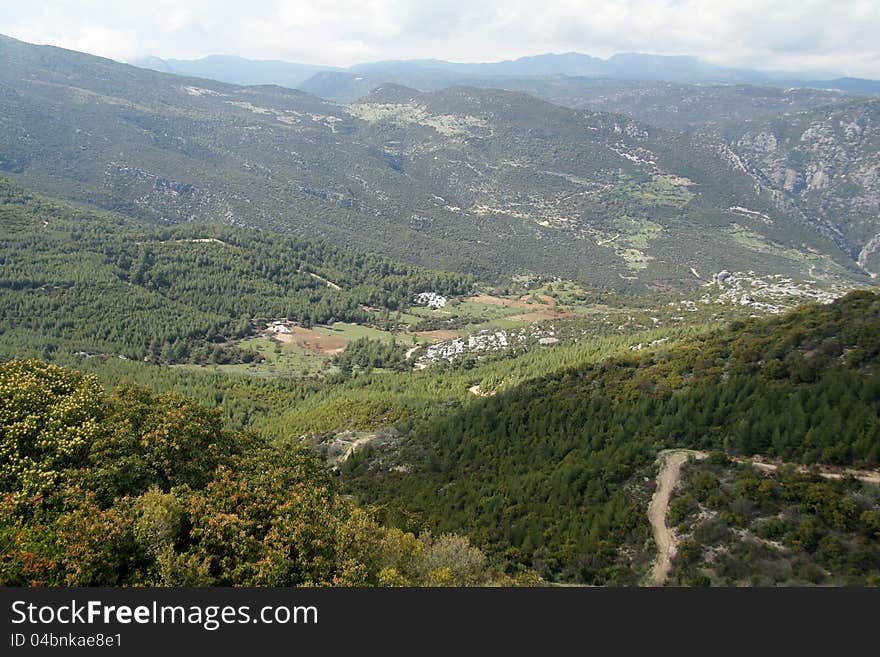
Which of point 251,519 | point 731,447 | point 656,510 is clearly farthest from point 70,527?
point 731,447

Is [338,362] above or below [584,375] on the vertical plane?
below

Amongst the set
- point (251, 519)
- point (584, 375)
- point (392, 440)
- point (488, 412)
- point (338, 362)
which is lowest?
point (338, 362)

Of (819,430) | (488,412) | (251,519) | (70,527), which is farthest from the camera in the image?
(488,412)

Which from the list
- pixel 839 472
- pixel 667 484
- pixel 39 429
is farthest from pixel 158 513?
pixel 839 472

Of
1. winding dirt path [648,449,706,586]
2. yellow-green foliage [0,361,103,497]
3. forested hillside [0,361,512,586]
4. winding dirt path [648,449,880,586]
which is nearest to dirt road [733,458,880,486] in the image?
winding dirt path [648,449,880,586]

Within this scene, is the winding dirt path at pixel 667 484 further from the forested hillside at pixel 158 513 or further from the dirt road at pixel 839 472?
the forested hillside at pixel 158 513

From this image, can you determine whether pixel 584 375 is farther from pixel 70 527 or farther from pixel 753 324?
pixel 70 527

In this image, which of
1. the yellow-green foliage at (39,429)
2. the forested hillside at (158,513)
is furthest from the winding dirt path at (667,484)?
the yellow-green foliage at (39,429)

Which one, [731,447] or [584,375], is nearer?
[731,447]
